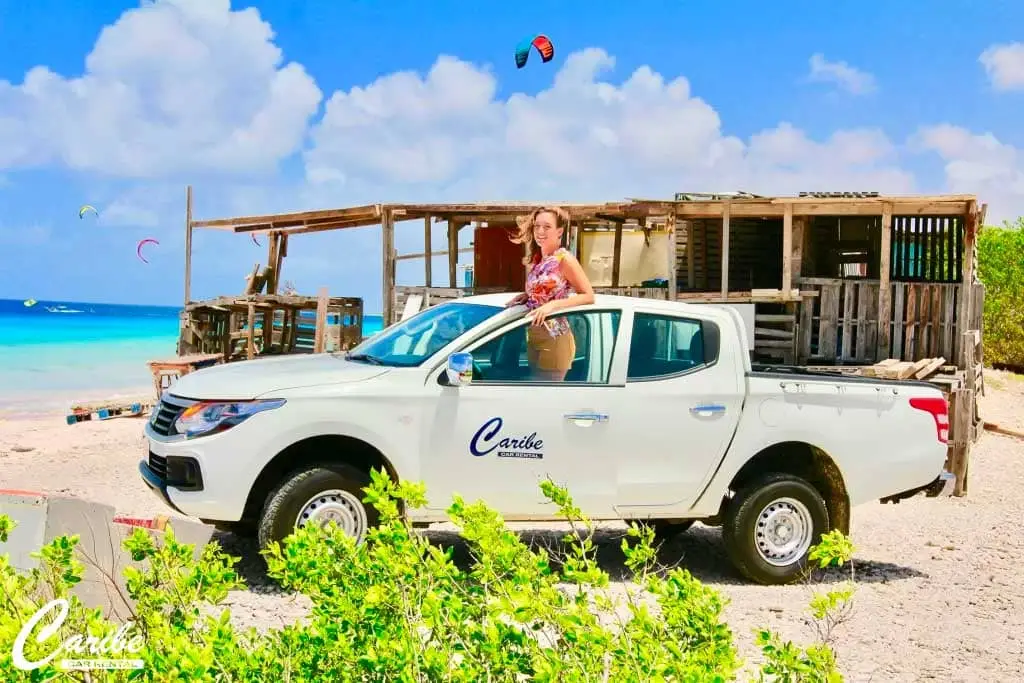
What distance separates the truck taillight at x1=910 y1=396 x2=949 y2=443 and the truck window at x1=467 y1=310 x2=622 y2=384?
2.41 metres

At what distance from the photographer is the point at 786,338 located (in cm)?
2072

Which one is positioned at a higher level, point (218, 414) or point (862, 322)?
point (862, 322)

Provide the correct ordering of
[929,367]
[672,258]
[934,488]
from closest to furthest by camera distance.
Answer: [934,488] → [929,367] → [672,258]

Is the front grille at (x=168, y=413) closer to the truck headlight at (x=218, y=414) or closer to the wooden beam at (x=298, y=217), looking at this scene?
the truck headlight at (x=218, y=414)

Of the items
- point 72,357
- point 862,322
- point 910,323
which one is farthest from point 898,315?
point 72,357

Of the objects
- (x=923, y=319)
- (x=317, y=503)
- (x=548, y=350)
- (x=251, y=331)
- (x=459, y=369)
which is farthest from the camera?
(x=251, y=331)

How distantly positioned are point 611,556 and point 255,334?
61.7 ft

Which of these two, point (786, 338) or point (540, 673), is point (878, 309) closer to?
point (786, 338)

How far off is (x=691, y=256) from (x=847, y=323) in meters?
5.73

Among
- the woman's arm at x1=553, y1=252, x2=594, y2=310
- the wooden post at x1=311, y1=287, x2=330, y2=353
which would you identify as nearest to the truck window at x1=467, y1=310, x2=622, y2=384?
the woman's arm at x1=553, y1=252, x2=594, y2=310

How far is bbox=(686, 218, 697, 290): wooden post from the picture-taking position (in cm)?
2517

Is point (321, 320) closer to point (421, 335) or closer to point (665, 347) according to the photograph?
point (421, 335)

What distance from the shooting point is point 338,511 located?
272 inches

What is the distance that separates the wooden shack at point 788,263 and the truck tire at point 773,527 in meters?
8.57
